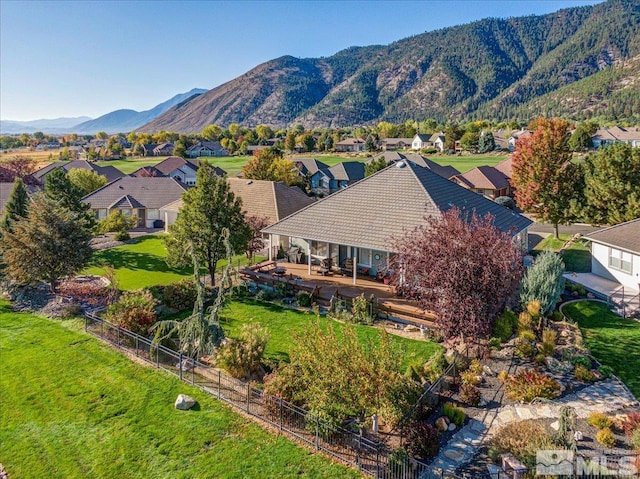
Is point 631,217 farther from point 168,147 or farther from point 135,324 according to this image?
point 168,147

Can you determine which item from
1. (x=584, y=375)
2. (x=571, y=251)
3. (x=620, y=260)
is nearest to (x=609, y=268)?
(x=620, y=260)

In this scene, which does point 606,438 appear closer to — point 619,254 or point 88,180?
point 619,254

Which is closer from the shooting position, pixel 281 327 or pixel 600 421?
pixel 600 421

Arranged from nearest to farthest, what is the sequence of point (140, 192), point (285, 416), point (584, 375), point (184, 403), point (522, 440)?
point (522, 440) → point (285, 416) → point (184, 403) → point (584, 375) → point (140, 192)

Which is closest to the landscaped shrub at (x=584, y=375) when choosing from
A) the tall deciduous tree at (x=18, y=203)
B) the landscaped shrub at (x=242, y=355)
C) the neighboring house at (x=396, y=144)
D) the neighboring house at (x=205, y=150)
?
the landscaped shrub at (x=242, y=355)

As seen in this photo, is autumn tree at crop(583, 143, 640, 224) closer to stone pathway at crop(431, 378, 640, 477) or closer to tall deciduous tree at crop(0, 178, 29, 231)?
stone pathway at crop(431, 378, 640, 477)

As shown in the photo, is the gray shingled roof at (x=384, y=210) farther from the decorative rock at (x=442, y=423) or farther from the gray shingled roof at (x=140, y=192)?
the gray shingled roof at (x=140, y=192)

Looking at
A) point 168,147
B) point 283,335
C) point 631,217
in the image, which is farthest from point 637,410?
point 168,147
